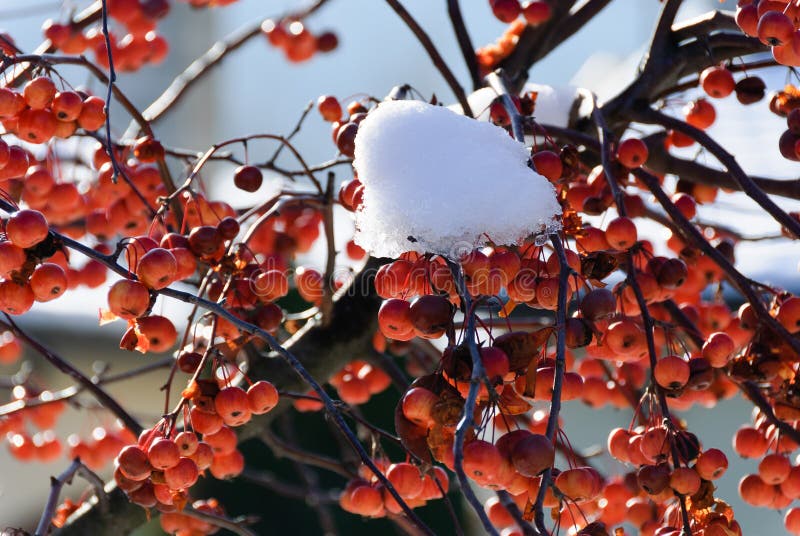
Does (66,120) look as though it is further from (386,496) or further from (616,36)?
(616,36)

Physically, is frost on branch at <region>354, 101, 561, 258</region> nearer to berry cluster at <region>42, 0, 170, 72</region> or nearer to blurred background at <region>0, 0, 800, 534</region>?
blurred background at <region>0, 0, 800, 534</region>

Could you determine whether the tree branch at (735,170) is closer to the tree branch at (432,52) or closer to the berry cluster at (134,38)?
the tree branch at (432,52)

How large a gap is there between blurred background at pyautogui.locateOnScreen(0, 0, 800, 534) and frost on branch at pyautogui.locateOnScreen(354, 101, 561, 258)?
330mm

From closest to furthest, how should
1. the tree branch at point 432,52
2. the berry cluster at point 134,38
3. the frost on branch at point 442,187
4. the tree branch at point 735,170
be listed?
the frost on branch at point 442,187, the tree branch at point 735,170, the tree branch at point 432,52, the berry cluster at point 134,38

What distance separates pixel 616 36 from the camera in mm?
A: 7148

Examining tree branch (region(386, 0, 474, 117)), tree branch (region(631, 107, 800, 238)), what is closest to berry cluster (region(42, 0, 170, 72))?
tree branch (region(386, 0, 474, 117))

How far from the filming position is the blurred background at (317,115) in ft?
9.67

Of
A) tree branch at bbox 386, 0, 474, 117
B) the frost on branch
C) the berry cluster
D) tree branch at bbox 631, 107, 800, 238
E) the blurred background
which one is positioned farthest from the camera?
the blurred background

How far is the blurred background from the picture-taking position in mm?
2947

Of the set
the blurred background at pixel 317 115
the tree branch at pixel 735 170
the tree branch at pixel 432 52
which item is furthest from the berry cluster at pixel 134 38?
the tree branch at pixel 735 170

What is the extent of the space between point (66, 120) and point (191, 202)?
0.69 feet

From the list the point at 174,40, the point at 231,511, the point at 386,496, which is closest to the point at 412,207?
the point at 386,496

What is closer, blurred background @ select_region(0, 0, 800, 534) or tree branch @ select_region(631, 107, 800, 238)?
tree branch @ select_region(631, 107, 800, 238)

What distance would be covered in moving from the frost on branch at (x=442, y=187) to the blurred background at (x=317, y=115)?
330mm
